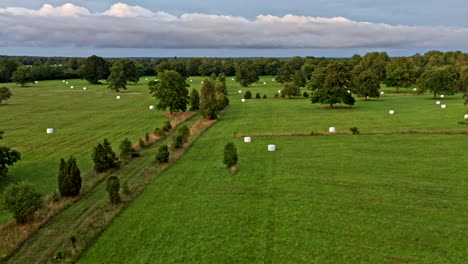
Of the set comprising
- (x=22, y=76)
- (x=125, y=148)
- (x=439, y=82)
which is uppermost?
(x=22, y=76)

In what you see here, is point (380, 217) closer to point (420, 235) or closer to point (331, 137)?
point (420, 235)

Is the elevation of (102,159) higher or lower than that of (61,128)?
higher

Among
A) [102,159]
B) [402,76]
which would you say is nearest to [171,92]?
[102,159]

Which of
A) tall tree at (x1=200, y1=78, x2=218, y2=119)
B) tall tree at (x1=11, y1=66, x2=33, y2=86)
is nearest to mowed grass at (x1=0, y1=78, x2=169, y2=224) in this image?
tall tree at (x1=200, y1=78, x2=218, y2=119)

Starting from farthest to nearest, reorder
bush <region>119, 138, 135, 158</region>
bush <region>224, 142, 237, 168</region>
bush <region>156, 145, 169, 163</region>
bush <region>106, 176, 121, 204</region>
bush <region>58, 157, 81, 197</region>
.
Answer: bush <region>119, 138, 135, 158</region> → bush <region>156, 145, 169, 163</region> → bush <region>224, 142, 237, 168</region> → bush <region>58, 157, 81, 197</region> → bush <region>106, 176, 121, 204</region>

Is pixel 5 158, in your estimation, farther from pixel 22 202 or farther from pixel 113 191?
pixel 113 191

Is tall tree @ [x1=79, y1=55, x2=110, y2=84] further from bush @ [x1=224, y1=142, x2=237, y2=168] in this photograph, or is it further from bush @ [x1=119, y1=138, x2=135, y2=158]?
bush @ [x1=224, y1=142, x2=237, y2=168]
